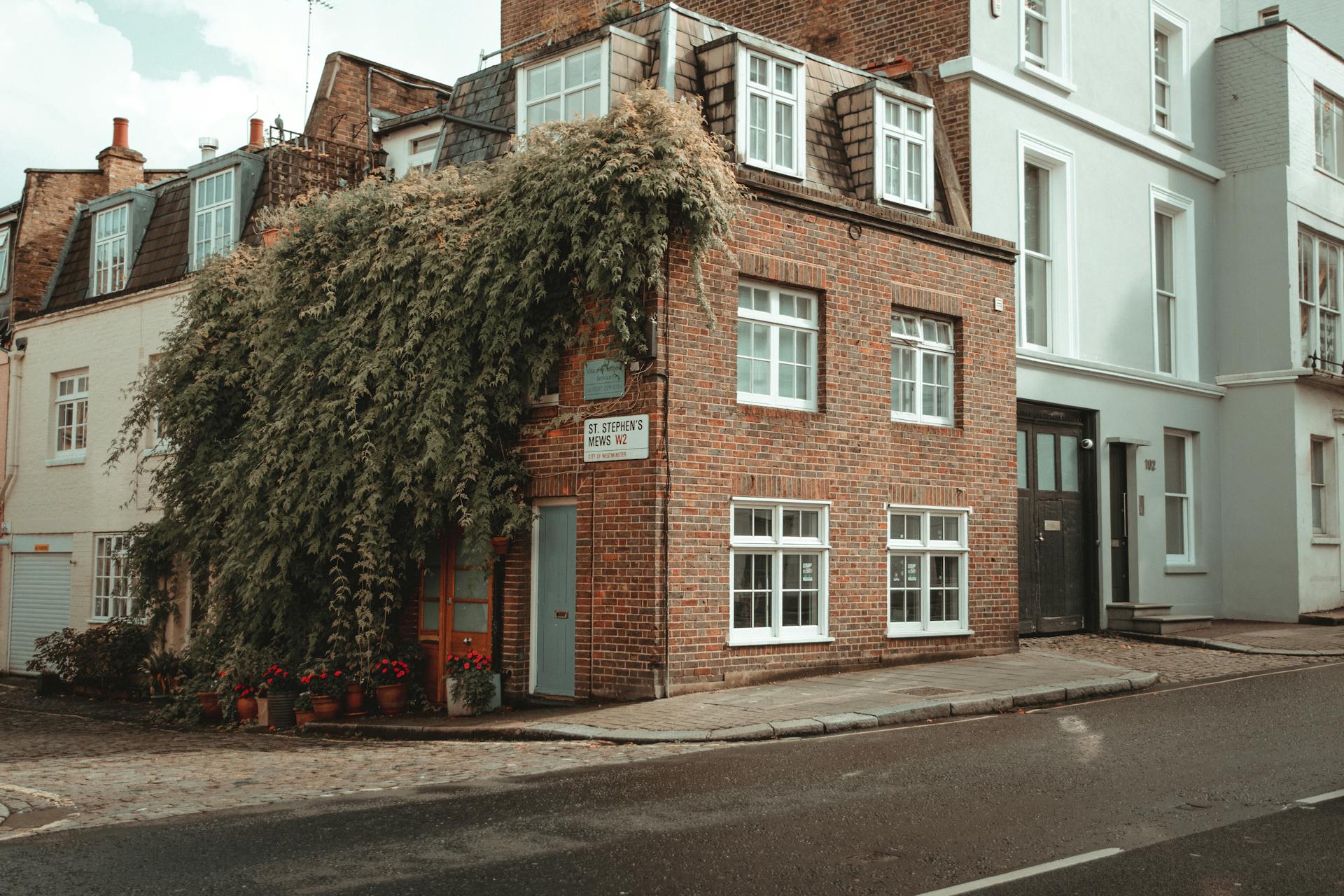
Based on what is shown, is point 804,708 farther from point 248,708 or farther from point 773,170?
point 248,708

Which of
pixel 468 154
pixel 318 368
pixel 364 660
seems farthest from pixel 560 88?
pixel 364 660

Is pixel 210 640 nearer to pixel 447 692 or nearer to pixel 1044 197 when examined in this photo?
pixel 447 692

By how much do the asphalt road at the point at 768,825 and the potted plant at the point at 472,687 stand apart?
15.1 ft

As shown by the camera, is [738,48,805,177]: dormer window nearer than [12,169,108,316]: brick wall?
Yes

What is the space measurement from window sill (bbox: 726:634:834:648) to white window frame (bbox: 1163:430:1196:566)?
1097 cm

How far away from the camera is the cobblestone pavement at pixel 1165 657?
15.6m

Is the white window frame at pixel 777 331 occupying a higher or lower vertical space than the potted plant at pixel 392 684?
higher

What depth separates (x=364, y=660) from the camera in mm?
15172

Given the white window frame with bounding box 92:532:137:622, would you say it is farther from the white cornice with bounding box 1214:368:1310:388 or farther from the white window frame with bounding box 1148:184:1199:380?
the white cornice with bounding box 1214:368:1310:388

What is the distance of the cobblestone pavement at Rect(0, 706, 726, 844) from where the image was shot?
9016 millimetres

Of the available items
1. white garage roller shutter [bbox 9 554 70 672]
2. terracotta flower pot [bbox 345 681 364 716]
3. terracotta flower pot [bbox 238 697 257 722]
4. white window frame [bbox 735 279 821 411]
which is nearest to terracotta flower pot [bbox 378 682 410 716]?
terracotta flower pot [bbox 345 681 364 716]

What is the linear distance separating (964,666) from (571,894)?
1040 centimetres

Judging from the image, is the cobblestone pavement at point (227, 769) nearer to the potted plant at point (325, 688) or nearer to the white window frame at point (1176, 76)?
the potted plant at point (325, 688)

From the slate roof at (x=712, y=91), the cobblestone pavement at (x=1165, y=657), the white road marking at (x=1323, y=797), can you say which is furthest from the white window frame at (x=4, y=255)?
the white road marking at (x=1323, y=797)
